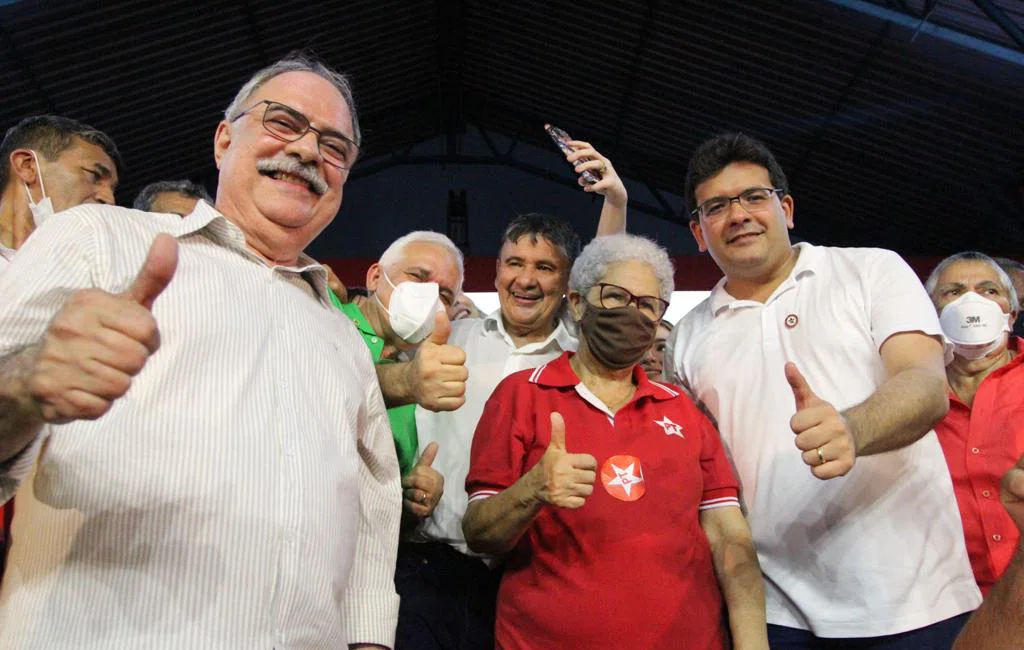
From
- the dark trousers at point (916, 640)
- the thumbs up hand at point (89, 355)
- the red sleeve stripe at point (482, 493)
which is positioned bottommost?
the dark trousers at point (916, 640)

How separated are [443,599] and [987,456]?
1463 millimetres

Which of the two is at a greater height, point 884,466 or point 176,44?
point 176,44

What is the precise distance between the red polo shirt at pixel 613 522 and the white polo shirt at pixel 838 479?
0.39 ft

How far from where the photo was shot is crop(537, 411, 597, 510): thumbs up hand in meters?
1.55

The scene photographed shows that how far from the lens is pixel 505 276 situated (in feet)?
8.20

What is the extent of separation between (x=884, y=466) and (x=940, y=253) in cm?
786

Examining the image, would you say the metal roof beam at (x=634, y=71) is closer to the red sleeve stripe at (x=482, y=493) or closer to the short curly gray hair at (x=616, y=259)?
the short curly gray hair at (x=616, y=259)

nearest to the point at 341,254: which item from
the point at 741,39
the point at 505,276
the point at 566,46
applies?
the point at 566,46

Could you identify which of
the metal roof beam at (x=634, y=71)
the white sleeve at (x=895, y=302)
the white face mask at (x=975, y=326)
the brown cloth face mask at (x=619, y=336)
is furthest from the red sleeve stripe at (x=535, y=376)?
the metal roof beam at (x=634, y=71)

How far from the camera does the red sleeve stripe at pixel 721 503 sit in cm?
189

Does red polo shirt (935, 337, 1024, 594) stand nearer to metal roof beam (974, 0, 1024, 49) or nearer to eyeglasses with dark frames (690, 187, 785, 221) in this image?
eyeglasses with dark frames (690, 187, 785, 221)

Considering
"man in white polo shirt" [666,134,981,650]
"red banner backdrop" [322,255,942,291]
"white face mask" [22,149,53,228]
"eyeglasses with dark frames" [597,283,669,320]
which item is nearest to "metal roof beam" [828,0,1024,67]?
"red banner backdrop" [322,255,942,291]

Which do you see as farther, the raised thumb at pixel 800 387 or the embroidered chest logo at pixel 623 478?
the embroidered chest logo at pixel 623 478

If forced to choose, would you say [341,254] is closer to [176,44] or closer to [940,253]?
[176,44]
